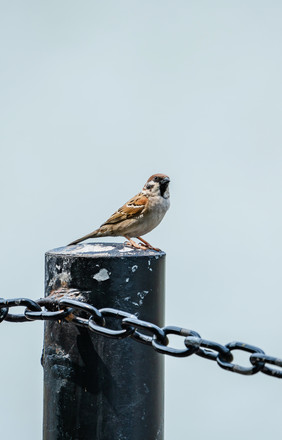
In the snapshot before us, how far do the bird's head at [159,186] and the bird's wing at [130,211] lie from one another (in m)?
0.10

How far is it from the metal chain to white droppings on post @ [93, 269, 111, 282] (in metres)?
0.10

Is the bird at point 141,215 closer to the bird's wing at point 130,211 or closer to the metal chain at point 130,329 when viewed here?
the bird's wing at point 130,211

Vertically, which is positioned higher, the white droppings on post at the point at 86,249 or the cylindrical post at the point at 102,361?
the white droppings on post at the point at 86,249

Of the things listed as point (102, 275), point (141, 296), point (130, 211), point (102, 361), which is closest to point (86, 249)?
point (102, 275)

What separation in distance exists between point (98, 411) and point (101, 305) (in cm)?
40

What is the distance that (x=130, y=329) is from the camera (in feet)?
8.52

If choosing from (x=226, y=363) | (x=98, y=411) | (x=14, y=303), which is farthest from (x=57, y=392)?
(x=226, y=363)

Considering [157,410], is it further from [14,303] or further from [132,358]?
[14,303]

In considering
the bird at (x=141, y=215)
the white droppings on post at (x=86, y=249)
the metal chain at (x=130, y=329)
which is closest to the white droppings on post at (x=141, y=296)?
the metal chain at (x=130, y=329)

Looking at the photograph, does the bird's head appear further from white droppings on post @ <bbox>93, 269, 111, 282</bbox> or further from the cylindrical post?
white droppings on post @ <bbox>93, 269, 111, 282</bbox>

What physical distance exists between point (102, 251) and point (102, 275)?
14 cm

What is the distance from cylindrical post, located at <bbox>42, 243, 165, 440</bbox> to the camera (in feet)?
9.18

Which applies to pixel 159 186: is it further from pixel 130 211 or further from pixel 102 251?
pixel 102 251

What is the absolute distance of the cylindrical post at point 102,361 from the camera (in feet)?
9.18
